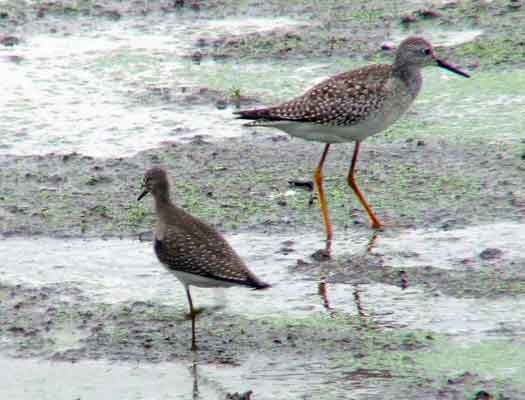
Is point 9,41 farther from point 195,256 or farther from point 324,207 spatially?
point 195,256

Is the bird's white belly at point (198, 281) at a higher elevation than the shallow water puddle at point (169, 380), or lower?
higher

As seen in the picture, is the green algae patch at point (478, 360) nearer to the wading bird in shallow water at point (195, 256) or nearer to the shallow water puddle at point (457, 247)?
the wading bird in shallow water at point (195, 256)

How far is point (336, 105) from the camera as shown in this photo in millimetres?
9703

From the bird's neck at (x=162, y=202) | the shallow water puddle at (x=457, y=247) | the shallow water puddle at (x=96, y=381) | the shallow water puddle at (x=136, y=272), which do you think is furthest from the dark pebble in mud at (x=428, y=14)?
the shallow water puddle at (x=96, y=381)

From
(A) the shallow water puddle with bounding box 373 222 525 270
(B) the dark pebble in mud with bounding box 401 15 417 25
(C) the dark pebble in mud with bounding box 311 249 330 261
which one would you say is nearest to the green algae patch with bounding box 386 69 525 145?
(B) the dark pebble in mud with bounding box 401 15 417 25

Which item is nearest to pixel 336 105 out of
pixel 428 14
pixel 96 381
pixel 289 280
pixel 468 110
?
pixel 289 280

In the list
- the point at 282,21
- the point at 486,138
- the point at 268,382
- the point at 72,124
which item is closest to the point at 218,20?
the point at 282,21

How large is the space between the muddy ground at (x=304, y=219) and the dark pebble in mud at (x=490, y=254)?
0.01m

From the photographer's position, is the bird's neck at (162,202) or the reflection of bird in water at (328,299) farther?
the bird's neck at (162,202)

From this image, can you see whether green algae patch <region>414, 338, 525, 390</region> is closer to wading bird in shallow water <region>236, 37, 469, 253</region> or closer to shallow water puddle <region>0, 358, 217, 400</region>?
shallow water puddle <region>0, 358, 217, 400</region>

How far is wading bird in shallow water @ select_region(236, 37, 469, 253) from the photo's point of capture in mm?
9680

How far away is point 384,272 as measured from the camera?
8.78 meters

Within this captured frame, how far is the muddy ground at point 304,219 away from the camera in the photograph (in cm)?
753

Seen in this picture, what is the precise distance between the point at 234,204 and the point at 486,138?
8.21 feet
